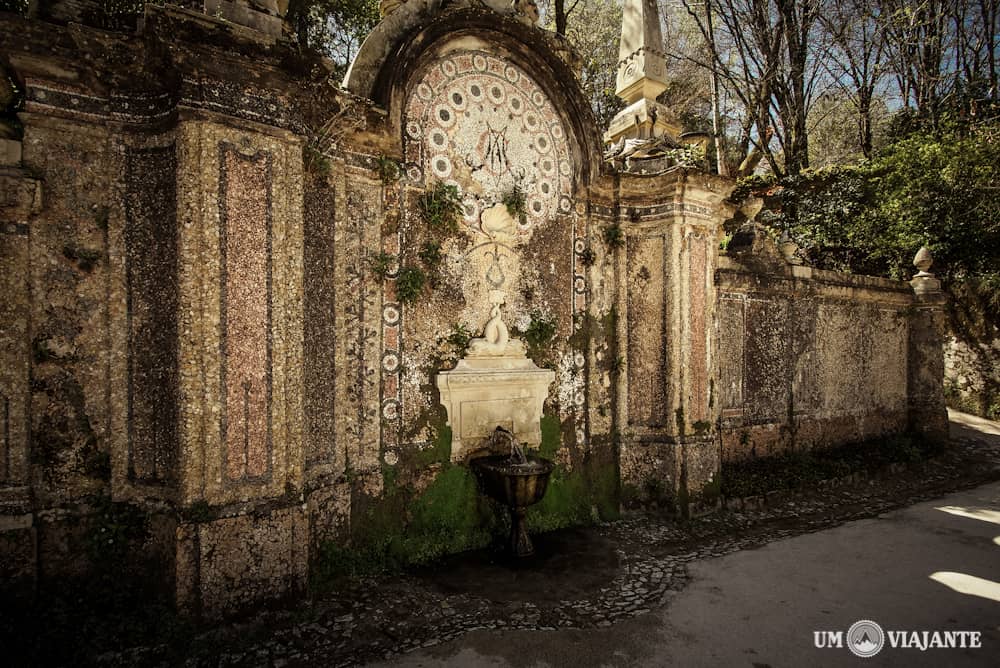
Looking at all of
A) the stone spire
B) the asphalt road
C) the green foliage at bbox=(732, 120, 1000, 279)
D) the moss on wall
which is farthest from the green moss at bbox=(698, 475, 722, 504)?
the green foliage at bbox=(732, 120, 1000, 279)

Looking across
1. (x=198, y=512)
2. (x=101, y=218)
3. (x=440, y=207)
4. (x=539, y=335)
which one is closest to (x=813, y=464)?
(x=539, y=335)

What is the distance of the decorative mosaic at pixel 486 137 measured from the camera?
5160 millimetres

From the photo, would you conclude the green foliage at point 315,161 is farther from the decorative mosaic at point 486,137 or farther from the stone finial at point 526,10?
the stone finial at point 526,10

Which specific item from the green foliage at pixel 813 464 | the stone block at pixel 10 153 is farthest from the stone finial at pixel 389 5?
the green foliage at pixel 813 464

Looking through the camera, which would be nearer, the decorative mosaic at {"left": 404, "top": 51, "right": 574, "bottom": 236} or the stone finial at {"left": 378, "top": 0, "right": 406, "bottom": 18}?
the decorative mosaic at {"left": 404, "top": 51, "right": 574, "bottom": 236}

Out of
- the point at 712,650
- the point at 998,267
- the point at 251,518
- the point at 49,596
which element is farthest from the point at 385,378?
the point at 998,267

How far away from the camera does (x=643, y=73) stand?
6523mm

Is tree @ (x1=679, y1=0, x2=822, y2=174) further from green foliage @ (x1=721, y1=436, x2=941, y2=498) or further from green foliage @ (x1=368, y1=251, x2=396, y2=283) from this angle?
green foliage @ (x1=368, y1=251, x2=396, y2=283)

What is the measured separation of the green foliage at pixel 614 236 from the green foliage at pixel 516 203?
46.6 inches

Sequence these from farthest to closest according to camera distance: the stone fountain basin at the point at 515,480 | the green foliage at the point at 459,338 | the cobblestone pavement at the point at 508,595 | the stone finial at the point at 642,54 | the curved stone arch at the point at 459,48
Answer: the stone finial at the point at 642,54 → the green foliage at the point at 459,338 → the stone fountain basin at the point at 515,480 → the curved stone arch at the point at 459,48 → the cobblestone pavement at the point at 508,595

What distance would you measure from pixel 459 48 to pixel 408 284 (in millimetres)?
2552

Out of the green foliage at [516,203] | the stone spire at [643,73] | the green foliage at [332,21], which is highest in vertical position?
the green foliage at [332,21]

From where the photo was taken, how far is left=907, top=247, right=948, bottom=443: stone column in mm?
9703

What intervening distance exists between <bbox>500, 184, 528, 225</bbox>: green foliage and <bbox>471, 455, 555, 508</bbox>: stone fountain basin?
2601mm
